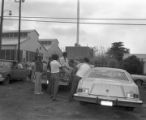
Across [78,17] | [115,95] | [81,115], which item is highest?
[78,17]

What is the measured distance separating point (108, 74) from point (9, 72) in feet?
25.4

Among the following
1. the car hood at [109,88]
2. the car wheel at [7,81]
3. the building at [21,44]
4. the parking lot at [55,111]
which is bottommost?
the parking lot at [55,111]

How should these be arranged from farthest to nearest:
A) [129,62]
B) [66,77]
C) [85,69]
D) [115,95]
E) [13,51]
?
[129,62], [13,51], [66,77], [85,69], [115,95]

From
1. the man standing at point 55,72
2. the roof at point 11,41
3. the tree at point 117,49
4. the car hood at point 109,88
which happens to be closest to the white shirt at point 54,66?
the man standing at point 55,72

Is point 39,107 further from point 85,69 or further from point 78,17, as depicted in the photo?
point 78,17

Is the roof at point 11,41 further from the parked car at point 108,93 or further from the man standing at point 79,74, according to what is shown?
the parked car at point 108,93

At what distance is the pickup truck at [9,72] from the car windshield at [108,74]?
673 cm

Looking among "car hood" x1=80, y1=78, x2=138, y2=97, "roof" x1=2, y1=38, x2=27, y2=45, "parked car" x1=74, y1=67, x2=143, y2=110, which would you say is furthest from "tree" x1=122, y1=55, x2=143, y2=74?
"car hood" x1=80, y1=78, x2=138, y2=97

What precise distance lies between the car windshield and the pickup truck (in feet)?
22.1

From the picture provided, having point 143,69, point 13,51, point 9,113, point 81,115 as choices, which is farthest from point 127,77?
point 143,69

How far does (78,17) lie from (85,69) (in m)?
18.2

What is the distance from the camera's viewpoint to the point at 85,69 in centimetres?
1063

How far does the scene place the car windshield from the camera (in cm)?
959

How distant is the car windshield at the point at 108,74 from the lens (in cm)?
959
